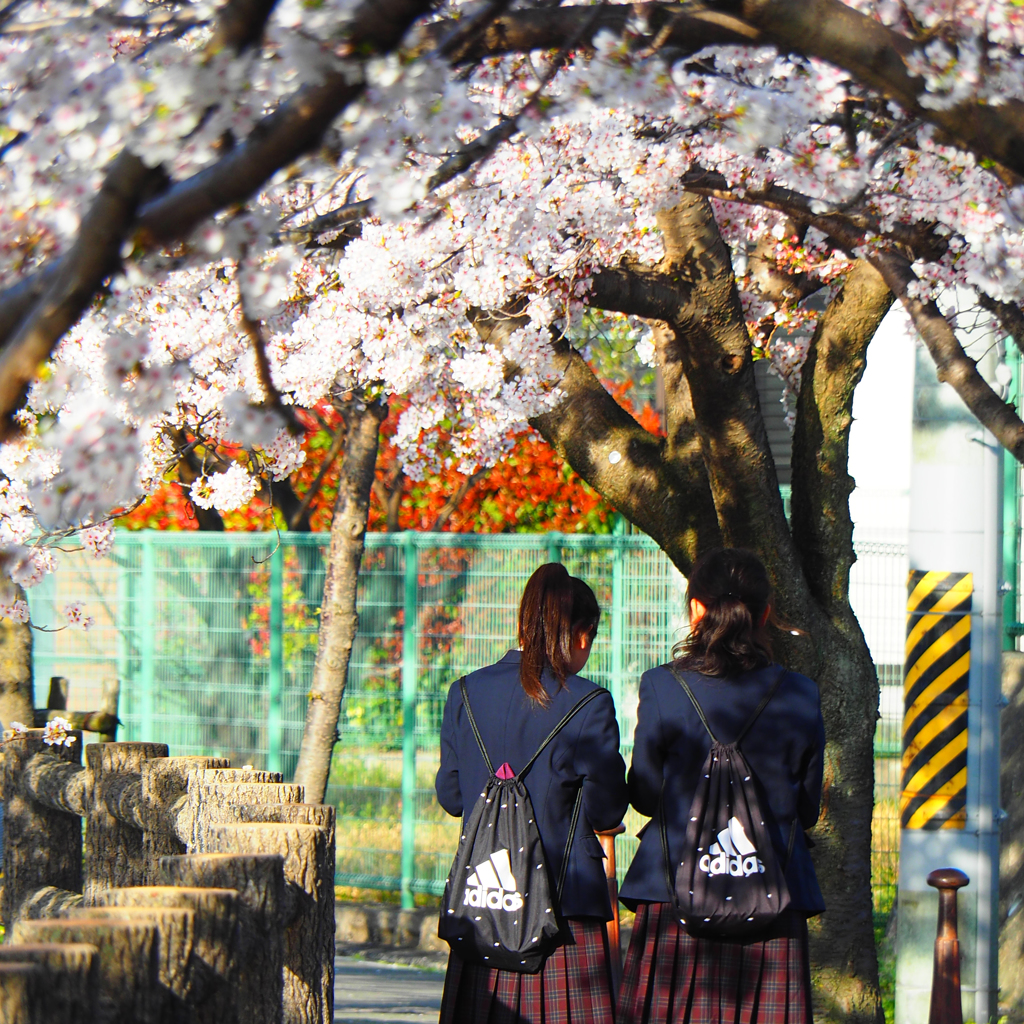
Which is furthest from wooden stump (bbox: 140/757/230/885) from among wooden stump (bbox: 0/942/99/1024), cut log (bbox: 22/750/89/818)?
wooden stump (bbox: 0/942/99/1024)

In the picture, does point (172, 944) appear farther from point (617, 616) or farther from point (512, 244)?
point (617, 616)

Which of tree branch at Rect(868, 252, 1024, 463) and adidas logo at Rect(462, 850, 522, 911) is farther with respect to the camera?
tree branch at Rect(868, 252, 1024, 463)

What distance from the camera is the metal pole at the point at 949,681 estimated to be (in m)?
5.35

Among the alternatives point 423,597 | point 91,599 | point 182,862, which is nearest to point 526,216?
point 182,862

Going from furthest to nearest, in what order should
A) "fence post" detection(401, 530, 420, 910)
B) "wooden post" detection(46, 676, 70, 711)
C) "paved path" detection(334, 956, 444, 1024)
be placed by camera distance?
"wooden post" detection(46, 676, 70, 711) → "fence post" detection(401, 530, 420, 910) → "paved path" detection(334, 956, 444, 1024)

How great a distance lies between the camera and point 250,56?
2131mm

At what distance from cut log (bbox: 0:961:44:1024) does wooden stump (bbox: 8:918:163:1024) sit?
0.70ft

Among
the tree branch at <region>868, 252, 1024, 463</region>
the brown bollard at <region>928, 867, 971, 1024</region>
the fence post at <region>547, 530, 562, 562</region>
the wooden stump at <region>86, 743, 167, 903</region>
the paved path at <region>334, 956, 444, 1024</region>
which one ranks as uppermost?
the tree branch at <region>868, 252, 1024, 463</region>

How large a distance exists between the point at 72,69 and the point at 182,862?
166 cm

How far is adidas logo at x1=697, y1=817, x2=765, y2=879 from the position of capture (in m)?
3.41

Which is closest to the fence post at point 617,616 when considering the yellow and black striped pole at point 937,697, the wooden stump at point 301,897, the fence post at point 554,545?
the fence post at point 554,545

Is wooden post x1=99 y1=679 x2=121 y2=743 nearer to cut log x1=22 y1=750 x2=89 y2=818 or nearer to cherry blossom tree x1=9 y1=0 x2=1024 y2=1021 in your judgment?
cherry blossom tree x1=9 y1=0 x2=1024 y2=1021

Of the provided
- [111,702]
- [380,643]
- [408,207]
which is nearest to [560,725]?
[408,207]

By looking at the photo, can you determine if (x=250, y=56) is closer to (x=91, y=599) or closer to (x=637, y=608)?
(x=637, y=608)
